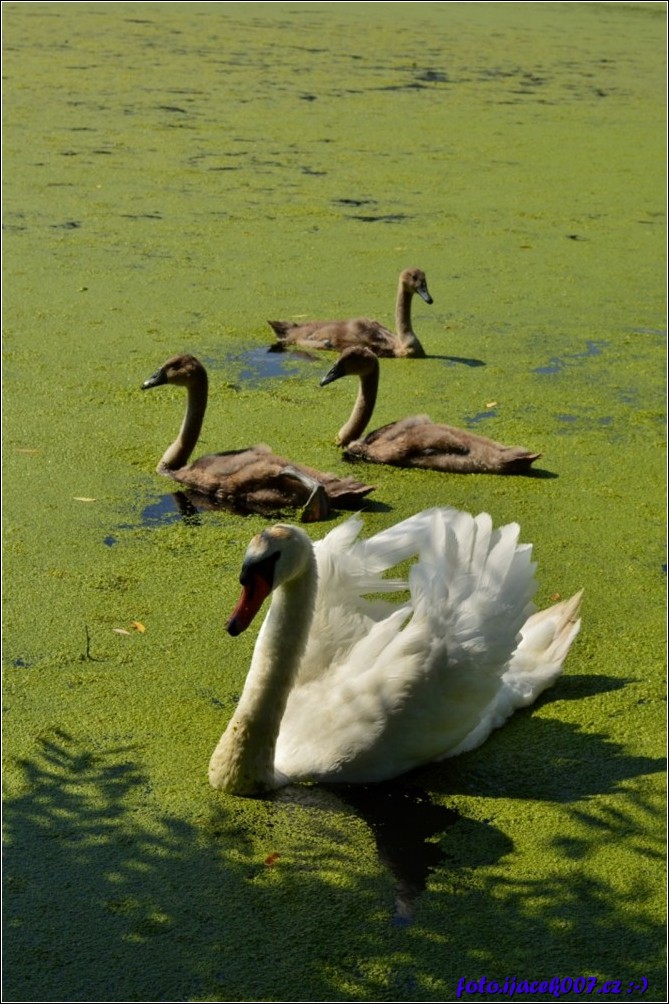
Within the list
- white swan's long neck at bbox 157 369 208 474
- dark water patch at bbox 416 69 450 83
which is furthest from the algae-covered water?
dark water patch at bbox 416 69 450 83

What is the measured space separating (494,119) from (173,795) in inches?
383

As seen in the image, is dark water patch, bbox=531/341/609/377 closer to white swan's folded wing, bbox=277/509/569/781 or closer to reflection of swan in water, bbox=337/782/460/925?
white swan's folded wing, bbox=277/509/569/781

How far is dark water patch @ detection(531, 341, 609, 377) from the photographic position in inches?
255

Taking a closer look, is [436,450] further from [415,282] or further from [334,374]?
[415,282]

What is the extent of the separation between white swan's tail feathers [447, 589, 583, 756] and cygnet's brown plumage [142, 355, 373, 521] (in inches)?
40.0

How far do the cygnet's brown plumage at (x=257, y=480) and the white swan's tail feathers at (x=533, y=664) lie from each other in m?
1.01

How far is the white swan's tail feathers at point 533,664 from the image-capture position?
11.7ft

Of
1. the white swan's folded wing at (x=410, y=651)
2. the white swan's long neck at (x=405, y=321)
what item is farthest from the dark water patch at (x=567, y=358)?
the white swan's folded wing at (x=410, y=651)

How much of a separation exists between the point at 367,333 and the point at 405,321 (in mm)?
203

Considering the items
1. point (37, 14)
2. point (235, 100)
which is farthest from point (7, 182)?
point (37, 14)

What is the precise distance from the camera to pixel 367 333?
6.49 metres

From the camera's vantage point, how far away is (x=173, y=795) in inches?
128

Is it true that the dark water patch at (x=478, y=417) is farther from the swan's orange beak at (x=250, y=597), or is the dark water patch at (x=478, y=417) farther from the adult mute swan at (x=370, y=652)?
the swan's orange beak at (x=250, y=597)

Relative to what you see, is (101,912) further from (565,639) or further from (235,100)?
(235,100)
